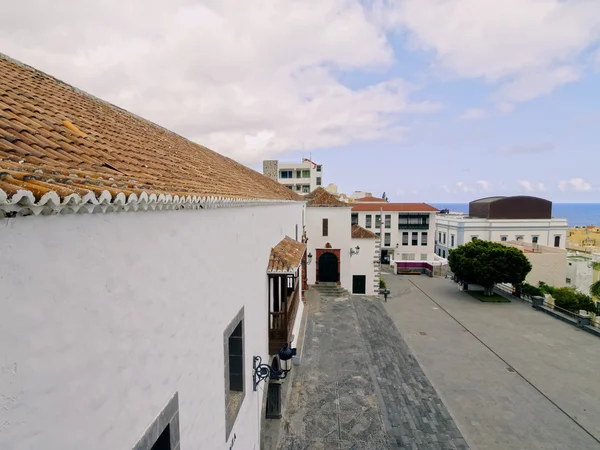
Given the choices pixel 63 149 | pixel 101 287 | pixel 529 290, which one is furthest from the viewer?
pixel 529 290

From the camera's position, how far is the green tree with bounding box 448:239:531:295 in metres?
23.5

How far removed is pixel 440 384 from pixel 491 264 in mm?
14835

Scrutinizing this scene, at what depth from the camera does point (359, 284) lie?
2439 cm

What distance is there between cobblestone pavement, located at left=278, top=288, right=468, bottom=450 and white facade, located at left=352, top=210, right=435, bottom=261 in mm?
24642

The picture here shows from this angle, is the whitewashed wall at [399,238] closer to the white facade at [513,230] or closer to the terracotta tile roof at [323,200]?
the white facade at [513,230]

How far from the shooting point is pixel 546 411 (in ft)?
35.3

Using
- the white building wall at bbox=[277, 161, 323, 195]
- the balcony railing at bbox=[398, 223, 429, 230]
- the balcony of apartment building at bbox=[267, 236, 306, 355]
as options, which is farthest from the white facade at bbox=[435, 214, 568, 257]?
the balcony of apartment building at bbox=[267, 236, 306, 355]

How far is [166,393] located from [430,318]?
67.2 feet

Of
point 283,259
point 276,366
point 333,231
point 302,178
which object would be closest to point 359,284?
point 333,231

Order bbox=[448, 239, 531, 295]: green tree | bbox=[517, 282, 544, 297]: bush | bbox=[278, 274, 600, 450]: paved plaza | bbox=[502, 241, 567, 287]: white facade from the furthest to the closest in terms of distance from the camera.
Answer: bbox=[502, 241, 567, 287]: white facade, bbox=[448, 239, 531, 295]: green tree, bbox=[517, 282, 544, 297]: bush, bbox=[278, 274, 600, 450]: paved plaza

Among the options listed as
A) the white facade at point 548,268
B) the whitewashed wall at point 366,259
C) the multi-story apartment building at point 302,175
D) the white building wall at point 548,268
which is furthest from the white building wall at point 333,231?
the multi-story apartment building at point 302,175

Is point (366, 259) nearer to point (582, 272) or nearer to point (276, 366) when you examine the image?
point (276, 366)

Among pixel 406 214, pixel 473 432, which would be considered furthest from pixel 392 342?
pixel 406 214

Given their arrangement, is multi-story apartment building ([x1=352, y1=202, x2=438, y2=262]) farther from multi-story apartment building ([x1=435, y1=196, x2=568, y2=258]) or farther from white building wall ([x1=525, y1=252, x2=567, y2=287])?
white building wall ([x1=525, y1=252, x2=567, y2=287])
